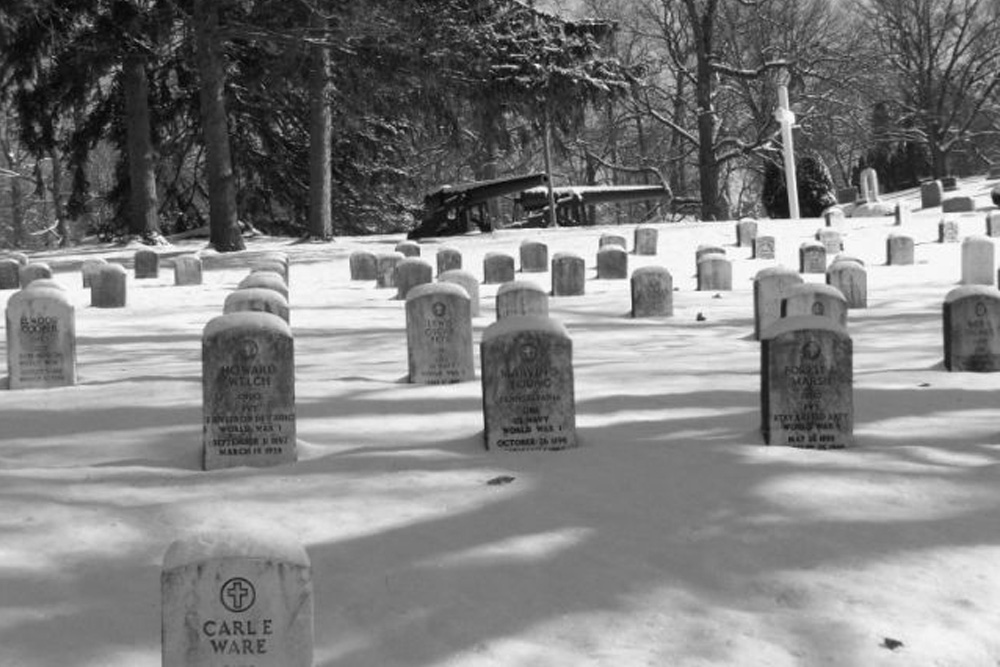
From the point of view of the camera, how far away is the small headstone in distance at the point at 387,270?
57.2 feet

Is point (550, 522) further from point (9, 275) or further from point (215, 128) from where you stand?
point (215, 128)

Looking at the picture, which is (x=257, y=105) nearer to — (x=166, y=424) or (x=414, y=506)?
(x=166, y=424)

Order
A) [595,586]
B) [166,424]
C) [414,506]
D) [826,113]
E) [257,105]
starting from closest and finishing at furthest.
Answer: [595,586]
[414,506]
[166,424]
[257,105]
[826,113]

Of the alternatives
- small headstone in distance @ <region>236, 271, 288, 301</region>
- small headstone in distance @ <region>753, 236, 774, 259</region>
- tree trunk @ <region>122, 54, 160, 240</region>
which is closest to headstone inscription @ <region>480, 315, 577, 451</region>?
small headstone in distance @ <region>236, 271, 288, 301</region>

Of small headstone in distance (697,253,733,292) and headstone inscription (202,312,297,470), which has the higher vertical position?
small headstone in distance (697,253,733,292)

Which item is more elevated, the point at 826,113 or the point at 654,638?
the point at 826,113

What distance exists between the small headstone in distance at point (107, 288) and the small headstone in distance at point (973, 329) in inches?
371

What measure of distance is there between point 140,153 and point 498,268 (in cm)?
→ 1137

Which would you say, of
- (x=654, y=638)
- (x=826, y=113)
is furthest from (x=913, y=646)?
(x=826, y=113)

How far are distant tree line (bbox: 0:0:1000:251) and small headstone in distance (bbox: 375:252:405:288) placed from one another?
5735 millimetres

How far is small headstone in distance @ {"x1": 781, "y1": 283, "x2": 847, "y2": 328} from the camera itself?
8.68 metres

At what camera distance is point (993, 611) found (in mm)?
4430

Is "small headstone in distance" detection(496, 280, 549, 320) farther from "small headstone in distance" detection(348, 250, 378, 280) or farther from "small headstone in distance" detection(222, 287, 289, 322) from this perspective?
"small headstone in distance" detection(348, 250, 378, 280)

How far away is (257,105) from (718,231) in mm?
10550
